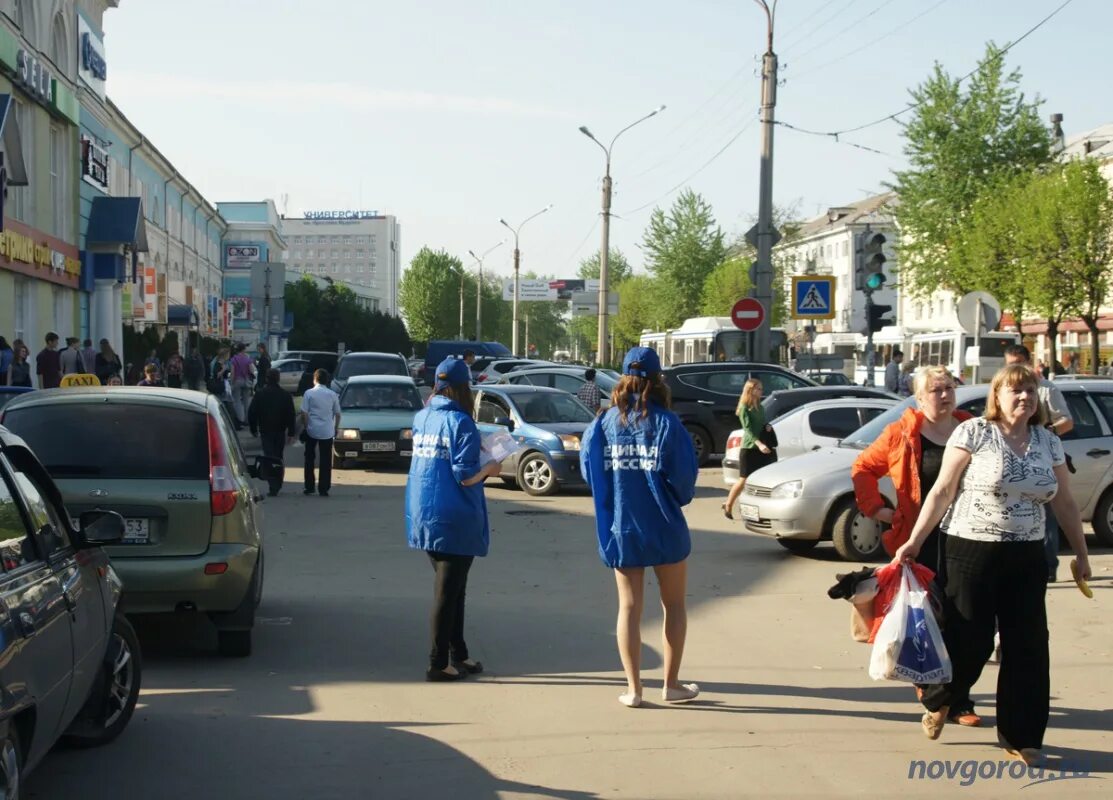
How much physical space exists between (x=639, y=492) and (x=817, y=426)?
10740 millimetres

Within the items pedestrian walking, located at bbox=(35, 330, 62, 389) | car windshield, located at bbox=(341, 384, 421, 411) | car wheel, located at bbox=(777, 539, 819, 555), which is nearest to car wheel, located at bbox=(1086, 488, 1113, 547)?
car wheel, located at bbox=(777, 539, 819, 555)

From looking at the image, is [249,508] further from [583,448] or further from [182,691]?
[583,448]

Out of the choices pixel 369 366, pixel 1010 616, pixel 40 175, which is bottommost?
pixel 1010 616

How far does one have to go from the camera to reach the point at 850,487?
1191 cm

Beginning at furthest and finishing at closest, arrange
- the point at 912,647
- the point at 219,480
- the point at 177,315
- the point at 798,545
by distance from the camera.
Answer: the point at 177,315 → the point at 798,545 → the point at 219,480 → the point at 912,647

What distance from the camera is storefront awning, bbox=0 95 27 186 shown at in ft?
78.1

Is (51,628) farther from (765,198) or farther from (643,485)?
(765,198)

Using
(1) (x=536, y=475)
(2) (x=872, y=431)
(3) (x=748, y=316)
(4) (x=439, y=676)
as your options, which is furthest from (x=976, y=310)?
(4) (x=439, y=676)

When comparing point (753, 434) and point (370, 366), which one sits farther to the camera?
point (370, 366)

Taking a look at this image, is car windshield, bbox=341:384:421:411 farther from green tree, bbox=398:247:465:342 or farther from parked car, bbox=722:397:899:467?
green tree, bbox=398:247:465:342

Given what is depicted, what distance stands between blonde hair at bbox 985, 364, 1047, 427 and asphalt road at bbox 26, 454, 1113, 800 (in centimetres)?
144

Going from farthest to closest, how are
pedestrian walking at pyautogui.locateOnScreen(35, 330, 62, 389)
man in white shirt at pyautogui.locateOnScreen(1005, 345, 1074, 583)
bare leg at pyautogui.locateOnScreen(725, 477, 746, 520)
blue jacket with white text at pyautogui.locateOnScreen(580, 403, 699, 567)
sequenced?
pedestrian walking at pyautogui.locateOnScreen(35, 330, 62, 389), bare leg at pyautogui.locateOnScreen(725, 477, 746, 520), man in white shirt at pyautogui.locateOnScreen(1005, 345, 1074, 583), blue jacket with white text at pyautogui.locateOnScreen(580, 403, 699, 567)

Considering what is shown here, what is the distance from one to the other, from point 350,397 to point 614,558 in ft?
55.0

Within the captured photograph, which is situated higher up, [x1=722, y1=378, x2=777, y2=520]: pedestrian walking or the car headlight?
[x1=722, y1=378, x2=777, y2=520]: pedestrian walking
